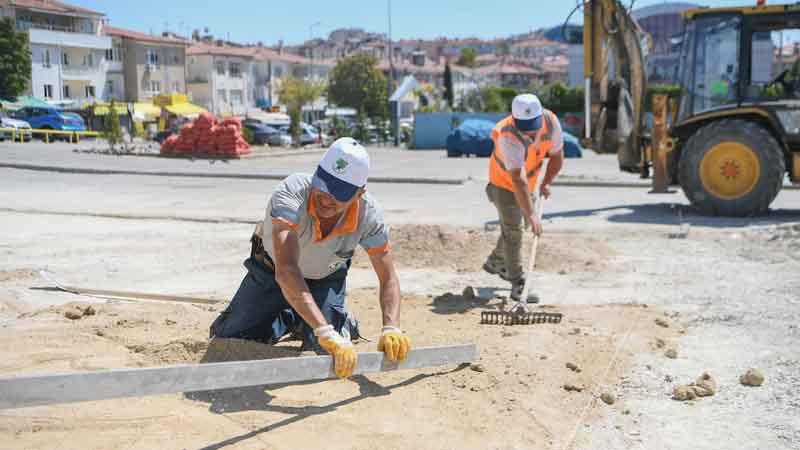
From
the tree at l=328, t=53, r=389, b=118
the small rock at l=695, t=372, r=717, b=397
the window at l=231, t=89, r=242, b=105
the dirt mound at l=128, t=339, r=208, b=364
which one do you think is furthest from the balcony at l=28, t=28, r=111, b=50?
the small rock at l=695, t=372, r=717, b=397

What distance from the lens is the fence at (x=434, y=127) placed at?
3578 centimetres

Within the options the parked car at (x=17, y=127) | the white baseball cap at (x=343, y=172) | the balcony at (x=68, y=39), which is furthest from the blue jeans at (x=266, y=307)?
the balcony at (x=68, y=39)

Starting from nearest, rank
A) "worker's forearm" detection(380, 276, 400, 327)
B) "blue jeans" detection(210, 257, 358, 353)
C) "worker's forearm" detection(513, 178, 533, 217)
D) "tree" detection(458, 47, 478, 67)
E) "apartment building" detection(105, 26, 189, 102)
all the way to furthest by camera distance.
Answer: "worker's forearm" detection(380, 276, 400, 327) < "blue jeans" detection(210, 257, 358, 353) < "worker's forearm" detection(513, 178, 533, 217) < "apartment building" detection(105, 26, 189, 102) < "tree" detection(458, 47, 478, 67)

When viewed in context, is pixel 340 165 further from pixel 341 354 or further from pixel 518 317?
pixel 518 317

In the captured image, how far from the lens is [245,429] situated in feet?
12.2

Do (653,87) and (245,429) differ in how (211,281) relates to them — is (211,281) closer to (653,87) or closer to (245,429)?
(245,429)

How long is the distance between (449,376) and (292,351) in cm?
93

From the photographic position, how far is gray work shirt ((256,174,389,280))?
4074mm

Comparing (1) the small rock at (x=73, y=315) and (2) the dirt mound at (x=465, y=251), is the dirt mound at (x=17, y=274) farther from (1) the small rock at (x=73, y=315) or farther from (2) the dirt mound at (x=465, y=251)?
(2) the dirt mound at (x=465, y=251)

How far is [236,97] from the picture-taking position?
243ft

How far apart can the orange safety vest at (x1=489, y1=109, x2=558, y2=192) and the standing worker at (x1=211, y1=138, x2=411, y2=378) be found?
232 centimetres

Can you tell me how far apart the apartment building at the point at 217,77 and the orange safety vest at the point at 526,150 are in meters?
63.9

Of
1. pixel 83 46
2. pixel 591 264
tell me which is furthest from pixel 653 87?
pixel 83 46

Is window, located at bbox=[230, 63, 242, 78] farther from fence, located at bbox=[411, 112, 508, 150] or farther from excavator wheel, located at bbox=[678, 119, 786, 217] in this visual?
excavator wheel, located at bbox=[678, 119, 786, 217]
